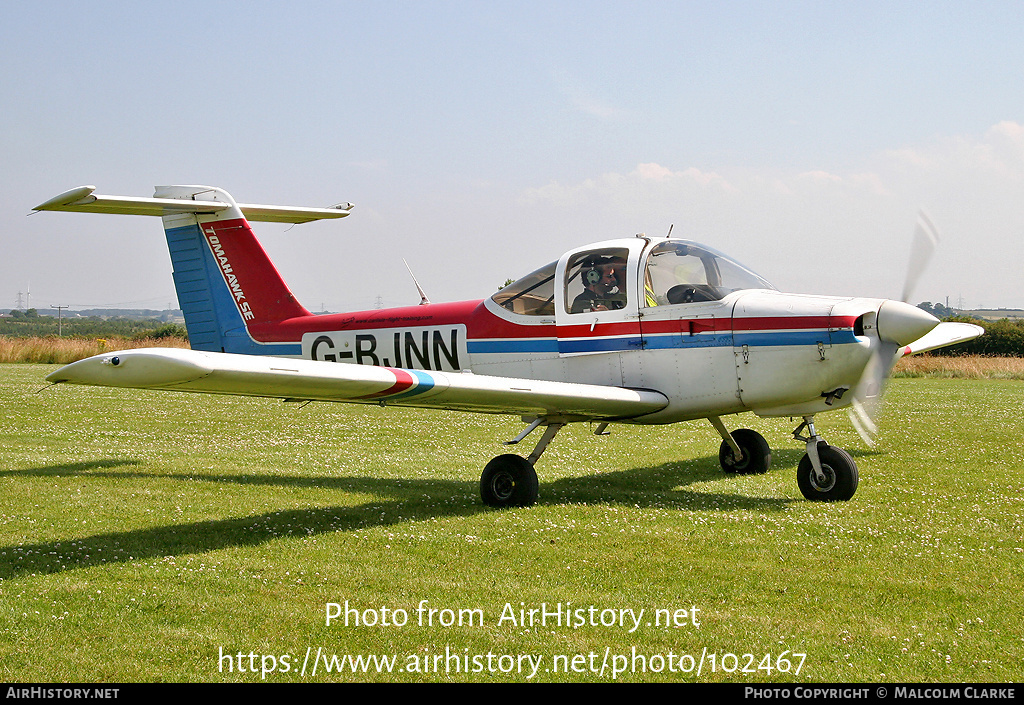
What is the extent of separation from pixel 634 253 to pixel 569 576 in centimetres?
384

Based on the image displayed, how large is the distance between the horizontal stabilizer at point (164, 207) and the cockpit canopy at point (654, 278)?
480 centimetres

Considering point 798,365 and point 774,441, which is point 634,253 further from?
point 774,441

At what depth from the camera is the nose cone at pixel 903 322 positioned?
7.48 m

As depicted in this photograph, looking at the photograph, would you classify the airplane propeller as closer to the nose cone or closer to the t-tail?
the nose cone

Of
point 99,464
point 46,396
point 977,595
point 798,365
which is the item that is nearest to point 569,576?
point 977,595

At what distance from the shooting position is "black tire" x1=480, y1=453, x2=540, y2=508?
812 centimetres

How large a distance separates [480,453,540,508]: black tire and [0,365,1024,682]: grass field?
1.15ft

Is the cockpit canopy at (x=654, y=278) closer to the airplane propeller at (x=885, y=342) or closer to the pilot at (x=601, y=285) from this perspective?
the pilot at (x=601, y=285)

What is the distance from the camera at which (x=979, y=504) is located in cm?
808

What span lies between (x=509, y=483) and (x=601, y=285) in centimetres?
216

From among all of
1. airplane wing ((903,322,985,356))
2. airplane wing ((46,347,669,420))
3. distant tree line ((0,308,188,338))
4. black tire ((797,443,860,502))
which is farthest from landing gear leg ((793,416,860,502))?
distant tree line ((0,308,188,338))

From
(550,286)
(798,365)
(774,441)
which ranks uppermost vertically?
(550,286)

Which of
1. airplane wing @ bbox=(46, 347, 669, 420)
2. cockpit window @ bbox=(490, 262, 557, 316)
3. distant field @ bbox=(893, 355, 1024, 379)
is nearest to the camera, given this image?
airplane wing @ bbox=(46, 347, 669, 420)
